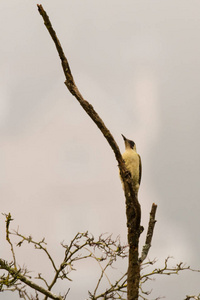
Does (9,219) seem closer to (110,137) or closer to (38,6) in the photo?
(110,137)

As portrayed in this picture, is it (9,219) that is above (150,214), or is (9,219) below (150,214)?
below

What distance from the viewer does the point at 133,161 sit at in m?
10.8

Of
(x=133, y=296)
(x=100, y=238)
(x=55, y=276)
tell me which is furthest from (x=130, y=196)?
(x=55, y=276)

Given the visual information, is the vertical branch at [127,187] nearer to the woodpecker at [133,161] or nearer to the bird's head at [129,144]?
the woodpecker at [133,161]

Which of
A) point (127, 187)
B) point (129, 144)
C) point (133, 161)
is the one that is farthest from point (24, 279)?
point (129, 144)

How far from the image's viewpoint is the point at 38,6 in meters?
6.18

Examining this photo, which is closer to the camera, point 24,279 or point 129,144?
point 24,279

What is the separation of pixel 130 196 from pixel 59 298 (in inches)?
78.2

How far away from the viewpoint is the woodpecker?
10672mm

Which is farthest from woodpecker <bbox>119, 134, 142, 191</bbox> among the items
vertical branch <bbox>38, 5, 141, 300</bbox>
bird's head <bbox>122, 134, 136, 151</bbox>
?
vertical branch <bbox>38, 5, 141, 300</bbox>

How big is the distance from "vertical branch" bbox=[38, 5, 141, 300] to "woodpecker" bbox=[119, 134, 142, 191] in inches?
125

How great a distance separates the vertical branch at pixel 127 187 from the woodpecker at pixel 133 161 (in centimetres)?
318

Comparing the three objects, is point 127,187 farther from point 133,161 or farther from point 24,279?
point 133,161

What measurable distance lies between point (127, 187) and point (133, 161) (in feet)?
12.0
